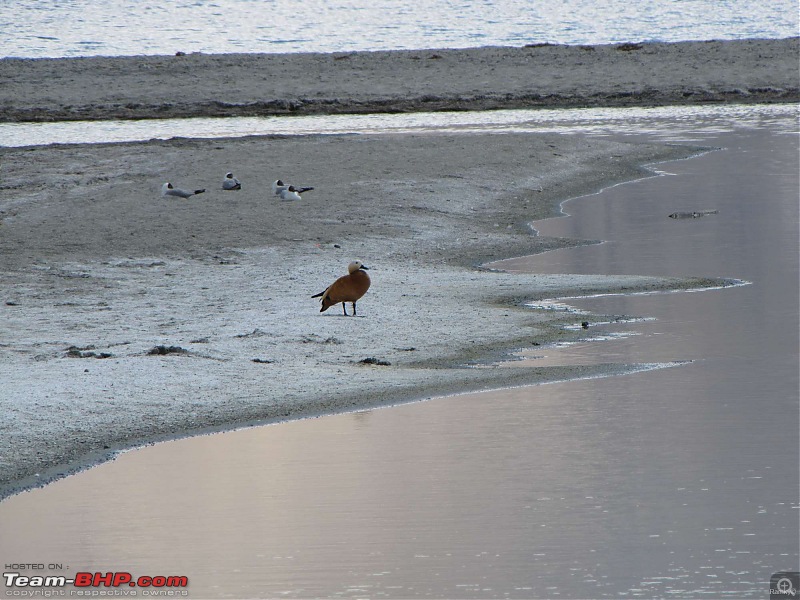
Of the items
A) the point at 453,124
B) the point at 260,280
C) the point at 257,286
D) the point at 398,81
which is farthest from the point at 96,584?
the point at 398,81

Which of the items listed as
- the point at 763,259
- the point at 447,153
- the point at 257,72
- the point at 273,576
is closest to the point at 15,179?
the point at 447,153

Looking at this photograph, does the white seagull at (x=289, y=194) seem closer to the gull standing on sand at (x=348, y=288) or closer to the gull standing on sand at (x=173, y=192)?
the gull standing on sand at (x=173, y=192)

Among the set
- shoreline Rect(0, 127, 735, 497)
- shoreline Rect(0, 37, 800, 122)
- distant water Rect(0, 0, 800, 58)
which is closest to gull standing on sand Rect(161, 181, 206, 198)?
shoreline Rect(0, 127, 735, 497)

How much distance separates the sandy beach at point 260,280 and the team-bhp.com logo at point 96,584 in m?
1.24

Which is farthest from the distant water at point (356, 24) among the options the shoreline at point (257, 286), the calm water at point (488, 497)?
the calm water at point (488, 497)

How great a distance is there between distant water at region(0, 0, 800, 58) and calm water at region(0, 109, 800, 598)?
40.4m

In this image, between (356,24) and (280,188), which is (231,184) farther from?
(356,24)

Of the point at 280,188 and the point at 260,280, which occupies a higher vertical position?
the point at 280,188

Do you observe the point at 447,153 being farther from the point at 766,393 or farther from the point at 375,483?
the point at 375,483

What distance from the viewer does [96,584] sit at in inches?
255

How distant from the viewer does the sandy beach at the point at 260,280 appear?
30.6ft

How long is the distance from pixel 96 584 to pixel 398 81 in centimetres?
3231

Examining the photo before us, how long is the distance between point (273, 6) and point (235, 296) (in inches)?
2276

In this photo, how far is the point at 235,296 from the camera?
12.9 meters
